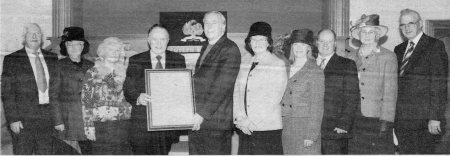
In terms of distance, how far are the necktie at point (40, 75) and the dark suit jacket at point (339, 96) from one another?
0.80m

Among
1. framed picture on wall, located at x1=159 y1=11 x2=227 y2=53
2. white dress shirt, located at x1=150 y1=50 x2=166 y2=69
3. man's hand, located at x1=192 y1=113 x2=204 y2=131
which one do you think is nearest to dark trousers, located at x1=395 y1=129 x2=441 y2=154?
man's hand, located at x1=192 y1=113 x2=204 y2=131

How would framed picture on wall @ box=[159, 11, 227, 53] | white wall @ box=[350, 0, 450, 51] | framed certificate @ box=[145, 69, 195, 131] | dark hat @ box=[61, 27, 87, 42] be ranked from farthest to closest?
framed picture on wall @ box=[159, 11, 227, 53] < dark hat @ box=[61, 27, 87, 42] < white wall @ box=[350, 0, 450, 51] < framed certificate @ box=[145, 69, 195, 131]

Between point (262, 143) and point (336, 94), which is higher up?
point (336, 94)

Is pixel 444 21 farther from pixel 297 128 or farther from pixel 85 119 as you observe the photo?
pixel 85 119

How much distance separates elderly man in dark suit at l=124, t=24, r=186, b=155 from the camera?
1.31 m

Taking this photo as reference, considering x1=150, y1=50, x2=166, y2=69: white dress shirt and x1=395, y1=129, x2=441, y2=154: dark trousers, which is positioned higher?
x1=150, y1=50, x2=166, y2=69: white dress shirt

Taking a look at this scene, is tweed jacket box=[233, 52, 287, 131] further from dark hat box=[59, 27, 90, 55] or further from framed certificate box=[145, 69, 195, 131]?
dark hat box=[59, 27, 90, 55]

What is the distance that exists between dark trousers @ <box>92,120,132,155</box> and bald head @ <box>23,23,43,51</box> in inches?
11.2

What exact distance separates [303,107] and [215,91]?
253mm

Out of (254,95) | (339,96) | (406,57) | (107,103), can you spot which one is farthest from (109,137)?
(406,57)

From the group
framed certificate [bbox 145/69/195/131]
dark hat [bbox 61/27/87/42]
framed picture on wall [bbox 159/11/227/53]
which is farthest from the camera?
framed picture on wall [bbox 159/11/227/53]

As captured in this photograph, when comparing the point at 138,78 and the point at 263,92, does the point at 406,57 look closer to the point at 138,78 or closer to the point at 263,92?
the point at 263,92

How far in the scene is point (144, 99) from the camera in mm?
1259

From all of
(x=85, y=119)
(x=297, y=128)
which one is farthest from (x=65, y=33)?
(x=297, y=128)
